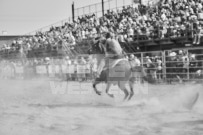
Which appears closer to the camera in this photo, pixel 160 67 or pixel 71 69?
pixel 160 67

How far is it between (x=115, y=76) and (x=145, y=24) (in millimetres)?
8090

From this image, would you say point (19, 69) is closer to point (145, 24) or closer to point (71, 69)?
point (71, 69)

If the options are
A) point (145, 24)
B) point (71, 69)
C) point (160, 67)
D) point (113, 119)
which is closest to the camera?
point (113, 119)

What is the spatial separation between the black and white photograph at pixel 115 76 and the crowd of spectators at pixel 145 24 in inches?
1.7

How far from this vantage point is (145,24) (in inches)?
651

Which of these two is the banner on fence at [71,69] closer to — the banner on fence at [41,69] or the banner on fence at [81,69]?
the banner on fence at [81,69]

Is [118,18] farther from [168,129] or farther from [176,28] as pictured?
[168,129]

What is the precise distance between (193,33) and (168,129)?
9313 mm

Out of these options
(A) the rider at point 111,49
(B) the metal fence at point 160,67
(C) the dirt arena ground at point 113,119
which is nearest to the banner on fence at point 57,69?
(B) the metal fence at point 160,67

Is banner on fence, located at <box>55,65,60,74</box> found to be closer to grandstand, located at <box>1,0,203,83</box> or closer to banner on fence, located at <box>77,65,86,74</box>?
grandstand, located at <box>1,0,203,83</box>

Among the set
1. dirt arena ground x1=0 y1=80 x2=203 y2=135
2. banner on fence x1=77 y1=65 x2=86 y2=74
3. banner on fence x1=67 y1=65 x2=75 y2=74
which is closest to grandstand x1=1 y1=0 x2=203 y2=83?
banner on fence x1=67 y1=65 x2=75 y2=74

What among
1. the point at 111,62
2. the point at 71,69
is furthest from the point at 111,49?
the point at 71,69

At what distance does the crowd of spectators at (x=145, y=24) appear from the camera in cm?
1446

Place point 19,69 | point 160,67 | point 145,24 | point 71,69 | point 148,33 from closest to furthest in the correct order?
1. point 160,67
2. point 148,33
3. point 145,24
4. point 71,69
5. point 19,69
